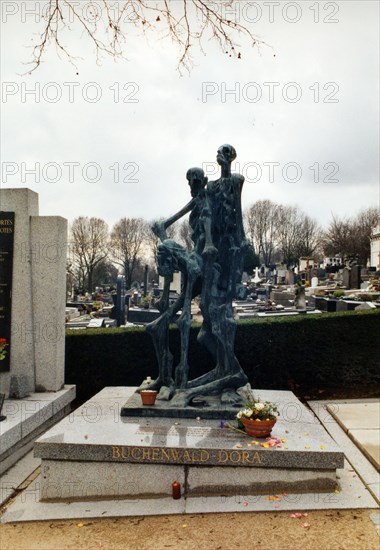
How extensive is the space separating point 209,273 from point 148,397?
175cm

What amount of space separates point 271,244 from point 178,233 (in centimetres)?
1257

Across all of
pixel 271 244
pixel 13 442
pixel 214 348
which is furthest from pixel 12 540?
pixel 271 244

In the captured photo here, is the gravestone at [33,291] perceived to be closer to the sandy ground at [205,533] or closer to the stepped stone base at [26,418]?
the stepped stone base at [26,418]

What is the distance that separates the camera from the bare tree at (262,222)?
58.4 m

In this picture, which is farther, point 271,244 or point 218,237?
point 271,244

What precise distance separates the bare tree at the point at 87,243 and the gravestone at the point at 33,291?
129 ft

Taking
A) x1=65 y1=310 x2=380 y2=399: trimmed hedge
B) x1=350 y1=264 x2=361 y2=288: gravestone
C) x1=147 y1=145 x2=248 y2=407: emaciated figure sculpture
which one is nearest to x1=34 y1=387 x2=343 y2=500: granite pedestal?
x1=147 y1=145 x2=248 y2=407: emaciated figure sculpture

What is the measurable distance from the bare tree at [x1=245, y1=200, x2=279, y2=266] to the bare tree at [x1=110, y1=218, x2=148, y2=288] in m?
14.1

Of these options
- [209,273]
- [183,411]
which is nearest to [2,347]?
[183,411]

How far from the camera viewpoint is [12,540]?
12.5ft

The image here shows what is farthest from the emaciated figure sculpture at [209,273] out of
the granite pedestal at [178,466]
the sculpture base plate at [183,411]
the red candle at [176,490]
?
the red candle at [176,490]

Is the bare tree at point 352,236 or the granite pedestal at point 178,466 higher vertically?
the bare tree at point 352,236

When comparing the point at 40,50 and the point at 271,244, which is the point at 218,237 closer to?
the point at 40,50

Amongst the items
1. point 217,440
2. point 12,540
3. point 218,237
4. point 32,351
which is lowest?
point 12,540
